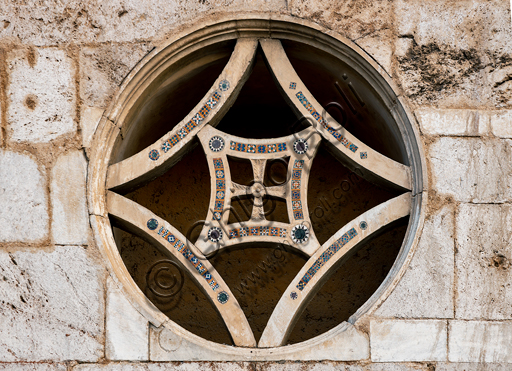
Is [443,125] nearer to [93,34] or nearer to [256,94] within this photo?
[256,94]

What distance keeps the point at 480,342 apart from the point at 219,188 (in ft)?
5.25

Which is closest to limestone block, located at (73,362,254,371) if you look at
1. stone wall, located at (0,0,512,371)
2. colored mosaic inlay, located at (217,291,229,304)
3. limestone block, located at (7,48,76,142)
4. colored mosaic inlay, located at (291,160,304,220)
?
stone wall, located at (0,0,512,371)

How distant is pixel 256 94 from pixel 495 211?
6.51 ft

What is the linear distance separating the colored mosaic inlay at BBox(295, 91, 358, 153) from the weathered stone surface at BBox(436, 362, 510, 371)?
1239 mm

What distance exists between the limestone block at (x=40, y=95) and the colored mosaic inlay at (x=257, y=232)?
1.04 m

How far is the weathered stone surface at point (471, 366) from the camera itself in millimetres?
3377

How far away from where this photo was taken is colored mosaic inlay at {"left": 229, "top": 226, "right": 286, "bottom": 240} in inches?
143

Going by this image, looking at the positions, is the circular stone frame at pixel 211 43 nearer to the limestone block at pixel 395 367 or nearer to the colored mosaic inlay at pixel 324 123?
the limestone block at pixel 395 367

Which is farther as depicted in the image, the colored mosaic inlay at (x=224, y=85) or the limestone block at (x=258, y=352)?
the colored mosaic inlay at (x=224, y=85)

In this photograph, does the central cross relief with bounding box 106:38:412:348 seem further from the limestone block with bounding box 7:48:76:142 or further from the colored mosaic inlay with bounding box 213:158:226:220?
the limestone block with bounding box 7:48:76:142

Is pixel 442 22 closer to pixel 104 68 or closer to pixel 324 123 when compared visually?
pixel 324 123

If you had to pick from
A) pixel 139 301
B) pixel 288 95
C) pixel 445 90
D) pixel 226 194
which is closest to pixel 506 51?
pixel 445 90

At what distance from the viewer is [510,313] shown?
3.46 meters

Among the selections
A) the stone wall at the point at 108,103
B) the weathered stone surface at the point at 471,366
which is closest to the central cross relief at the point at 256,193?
the stone wall at the point at 108,103
